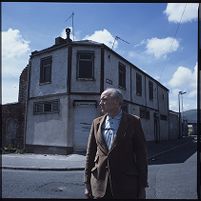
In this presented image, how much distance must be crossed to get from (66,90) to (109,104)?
15.2 meters

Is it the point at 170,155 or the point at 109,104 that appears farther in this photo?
the point at 170,155

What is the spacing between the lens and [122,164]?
3248 mm

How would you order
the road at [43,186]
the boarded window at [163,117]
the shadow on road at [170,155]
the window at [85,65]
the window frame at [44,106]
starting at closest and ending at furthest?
the road at [43,186]
the shadow on road at [170,155]
the window at [85,65]
the window frame at [44,106]
the boarded window at [163,117]

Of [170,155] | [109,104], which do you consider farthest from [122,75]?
[109,104]

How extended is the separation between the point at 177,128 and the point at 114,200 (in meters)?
41.7

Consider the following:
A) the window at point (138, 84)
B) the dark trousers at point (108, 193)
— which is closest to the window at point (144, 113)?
the window at point (138, 84)

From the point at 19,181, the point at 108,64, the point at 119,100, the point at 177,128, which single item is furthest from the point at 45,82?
the point at 177,128

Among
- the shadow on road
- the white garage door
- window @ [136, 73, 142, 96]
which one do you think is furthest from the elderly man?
window @ [136, 73, 142, 96]

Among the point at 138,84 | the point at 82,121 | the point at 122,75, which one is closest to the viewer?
the point at 82,121

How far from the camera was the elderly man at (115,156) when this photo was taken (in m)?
3.24

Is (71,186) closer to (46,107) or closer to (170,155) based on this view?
(170,155)

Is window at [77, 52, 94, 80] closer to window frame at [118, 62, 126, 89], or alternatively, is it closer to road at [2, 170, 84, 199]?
window frame at [118, 62, 126, 89]

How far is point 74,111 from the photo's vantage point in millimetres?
18297

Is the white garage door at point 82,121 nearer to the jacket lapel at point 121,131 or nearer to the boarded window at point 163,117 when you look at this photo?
the jacket lapel at point 121,131
